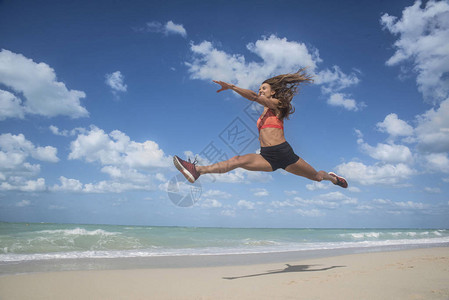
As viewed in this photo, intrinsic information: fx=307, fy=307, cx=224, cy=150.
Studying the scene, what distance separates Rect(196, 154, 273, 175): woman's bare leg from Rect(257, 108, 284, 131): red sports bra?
414mm

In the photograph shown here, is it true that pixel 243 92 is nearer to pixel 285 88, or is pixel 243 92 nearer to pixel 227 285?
pixel 285 88

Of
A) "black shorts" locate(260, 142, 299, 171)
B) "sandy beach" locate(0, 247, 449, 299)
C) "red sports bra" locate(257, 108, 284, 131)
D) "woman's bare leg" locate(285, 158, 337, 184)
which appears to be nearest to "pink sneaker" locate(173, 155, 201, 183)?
"black shorts" locate(260, 142, 299, 171)

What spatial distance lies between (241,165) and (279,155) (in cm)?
50

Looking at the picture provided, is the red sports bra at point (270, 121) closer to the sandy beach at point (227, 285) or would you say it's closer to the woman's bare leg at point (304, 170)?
the woman's bare leg at point (304, 170)

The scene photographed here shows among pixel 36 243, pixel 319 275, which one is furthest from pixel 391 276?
pixel 36 243

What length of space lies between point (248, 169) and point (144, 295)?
2456 mm

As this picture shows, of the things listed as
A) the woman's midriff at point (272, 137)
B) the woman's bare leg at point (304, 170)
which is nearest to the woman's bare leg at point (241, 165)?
the woman's midriff at point (272, 137)

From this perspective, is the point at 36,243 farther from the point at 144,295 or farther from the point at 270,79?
the point at 270,79

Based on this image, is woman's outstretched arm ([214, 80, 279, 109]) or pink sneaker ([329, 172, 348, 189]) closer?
woman's outstretched arm ([214, 80, 279, 109])

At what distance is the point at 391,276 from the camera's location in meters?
5.29

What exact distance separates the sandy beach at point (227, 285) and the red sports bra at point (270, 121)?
223 cm

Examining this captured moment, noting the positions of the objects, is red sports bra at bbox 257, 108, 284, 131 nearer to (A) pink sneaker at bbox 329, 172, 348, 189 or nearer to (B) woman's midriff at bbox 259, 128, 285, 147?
(B) woman's midriff at bbox 259, 128, 285, 147

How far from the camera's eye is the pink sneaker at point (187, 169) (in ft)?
11.6

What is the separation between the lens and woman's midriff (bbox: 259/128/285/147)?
3891mm
